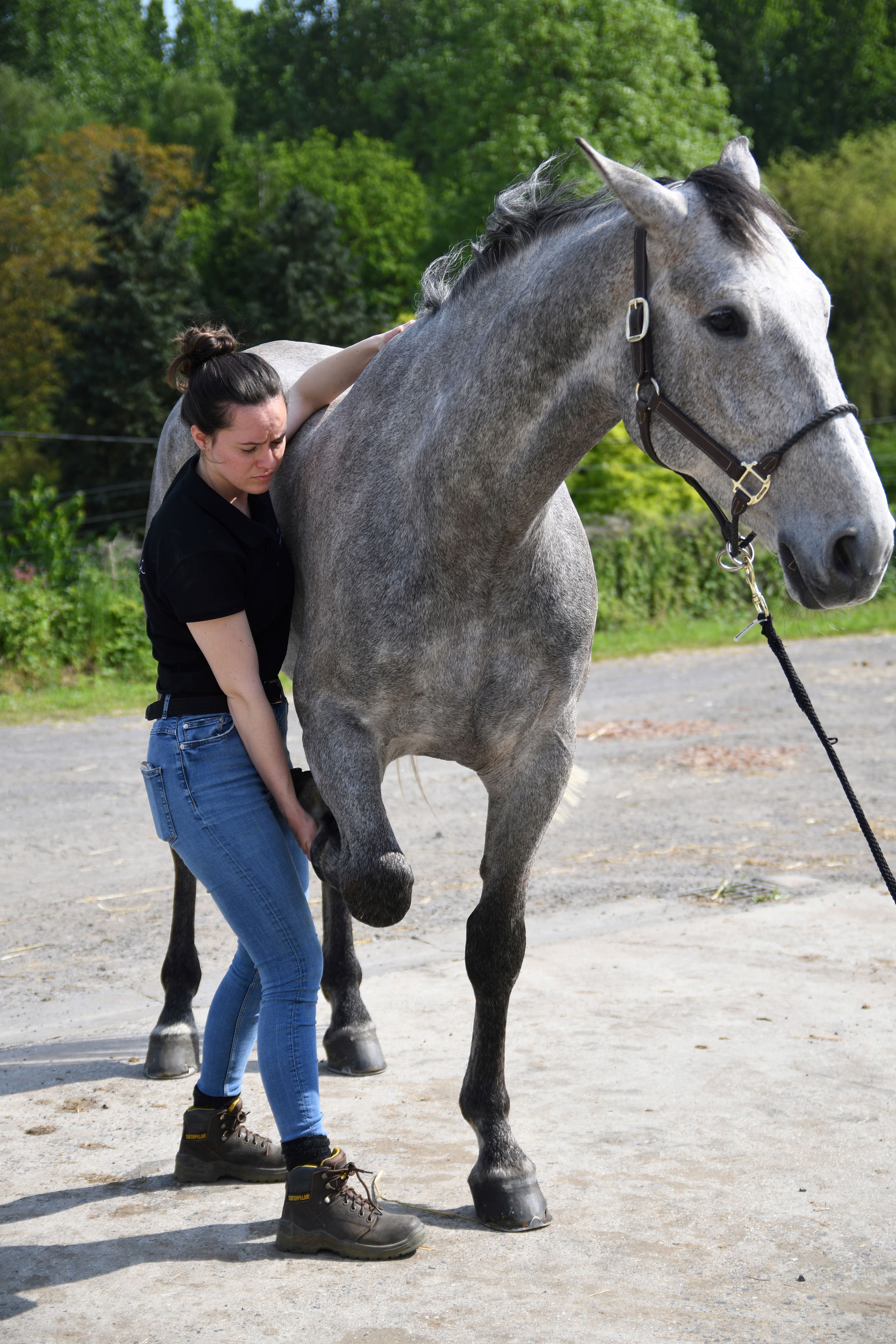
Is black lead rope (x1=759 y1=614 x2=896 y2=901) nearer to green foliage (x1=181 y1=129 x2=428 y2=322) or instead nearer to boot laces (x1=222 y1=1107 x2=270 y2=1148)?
boot laces (x1=222 y1=1107 x2=270 y2=1148)

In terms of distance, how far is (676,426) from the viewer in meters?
2.38

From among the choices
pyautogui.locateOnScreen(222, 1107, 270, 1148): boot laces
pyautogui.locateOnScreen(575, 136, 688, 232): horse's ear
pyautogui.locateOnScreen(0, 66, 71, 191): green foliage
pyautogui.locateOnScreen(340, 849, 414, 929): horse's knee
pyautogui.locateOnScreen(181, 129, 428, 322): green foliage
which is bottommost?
pyautogui.locateOnScreen(222, 1107, 270, 1148): boot laces

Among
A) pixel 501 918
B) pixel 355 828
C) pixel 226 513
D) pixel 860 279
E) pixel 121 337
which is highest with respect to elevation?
pixel 860 279

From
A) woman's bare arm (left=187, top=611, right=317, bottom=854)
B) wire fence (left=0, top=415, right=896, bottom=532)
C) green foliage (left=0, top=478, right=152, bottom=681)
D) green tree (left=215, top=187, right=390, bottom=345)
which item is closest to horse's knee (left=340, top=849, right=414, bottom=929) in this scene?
woman's bare arm (left=187, top=611, right=317, bottom=854)

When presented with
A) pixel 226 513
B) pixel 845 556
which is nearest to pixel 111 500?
pixel 226 513

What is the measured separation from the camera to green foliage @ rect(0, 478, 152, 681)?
1409 cm

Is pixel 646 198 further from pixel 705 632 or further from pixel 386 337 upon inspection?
pixel 705 632

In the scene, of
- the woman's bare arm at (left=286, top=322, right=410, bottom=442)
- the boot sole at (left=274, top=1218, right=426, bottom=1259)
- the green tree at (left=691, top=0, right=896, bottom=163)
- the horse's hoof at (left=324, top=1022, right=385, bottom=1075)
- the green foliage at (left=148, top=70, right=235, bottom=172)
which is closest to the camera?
the boot sole at (left=274, top=1218, right=426, bottom=1259)

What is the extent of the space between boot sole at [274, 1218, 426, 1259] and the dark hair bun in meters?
2.04

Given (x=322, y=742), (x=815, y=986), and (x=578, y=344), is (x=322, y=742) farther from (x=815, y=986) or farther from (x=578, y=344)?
(x=815, y=986)

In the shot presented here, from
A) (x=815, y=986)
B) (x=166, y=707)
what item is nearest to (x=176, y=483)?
(x=166, y=707)

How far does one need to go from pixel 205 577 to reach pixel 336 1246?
1.55m

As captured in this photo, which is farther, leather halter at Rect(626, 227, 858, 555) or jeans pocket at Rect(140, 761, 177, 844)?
jeans pocket at Rect(140, 761, 177, 844)

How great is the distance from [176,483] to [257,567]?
0.29 meters
